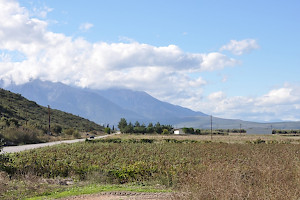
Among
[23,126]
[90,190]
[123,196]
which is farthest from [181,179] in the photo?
[23,126]

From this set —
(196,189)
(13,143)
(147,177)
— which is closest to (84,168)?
(147,177)

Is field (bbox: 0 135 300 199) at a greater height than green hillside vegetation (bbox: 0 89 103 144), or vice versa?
green hillside vegetation (bbox: 0 89 103 144)

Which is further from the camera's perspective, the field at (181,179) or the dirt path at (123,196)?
the dirt path at (123,196)

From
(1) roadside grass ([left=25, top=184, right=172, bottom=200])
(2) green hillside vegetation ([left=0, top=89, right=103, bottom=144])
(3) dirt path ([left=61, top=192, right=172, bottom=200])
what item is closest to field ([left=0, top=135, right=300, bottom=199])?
(1) roadside grass ([left=25, top=184, right=172, bottom=200])

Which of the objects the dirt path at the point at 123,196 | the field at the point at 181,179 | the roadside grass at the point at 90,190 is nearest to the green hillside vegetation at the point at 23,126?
the field at the point at 181,179

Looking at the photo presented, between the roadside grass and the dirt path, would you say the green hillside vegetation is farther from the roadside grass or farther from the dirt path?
the dirt path

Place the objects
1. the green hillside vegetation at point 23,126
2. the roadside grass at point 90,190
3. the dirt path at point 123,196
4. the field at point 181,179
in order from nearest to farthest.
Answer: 1. the field at point 181,179
2. the dirt path at point 123,196
3. the roadside grass at point 90,190
4. the green hillside vegetation at point 23,126

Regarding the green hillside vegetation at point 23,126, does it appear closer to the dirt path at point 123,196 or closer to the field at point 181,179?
the field at point 181,179

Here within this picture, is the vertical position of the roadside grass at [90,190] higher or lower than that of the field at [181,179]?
lower

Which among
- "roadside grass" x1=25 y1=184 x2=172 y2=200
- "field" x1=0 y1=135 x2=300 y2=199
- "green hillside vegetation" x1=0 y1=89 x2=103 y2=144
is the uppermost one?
"green hillside vegetation" x1=0 y1=89 x2=103 y2=144

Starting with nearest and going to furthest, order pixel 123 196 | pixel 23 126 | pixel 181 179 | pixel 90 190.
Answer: pixel 123 196, pixel 181 179, pixel 90 190, pixel 23 126

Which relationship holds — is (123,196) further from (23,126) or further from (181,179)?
(23,126)

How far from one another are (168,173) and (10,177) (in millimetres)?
7840

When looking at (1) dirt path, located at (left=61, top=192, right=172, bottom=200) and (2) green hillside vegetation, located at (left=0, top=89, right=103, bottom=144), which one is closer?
(1) dirt path, located at (left=61, top=192, right=172, bottom=200)
